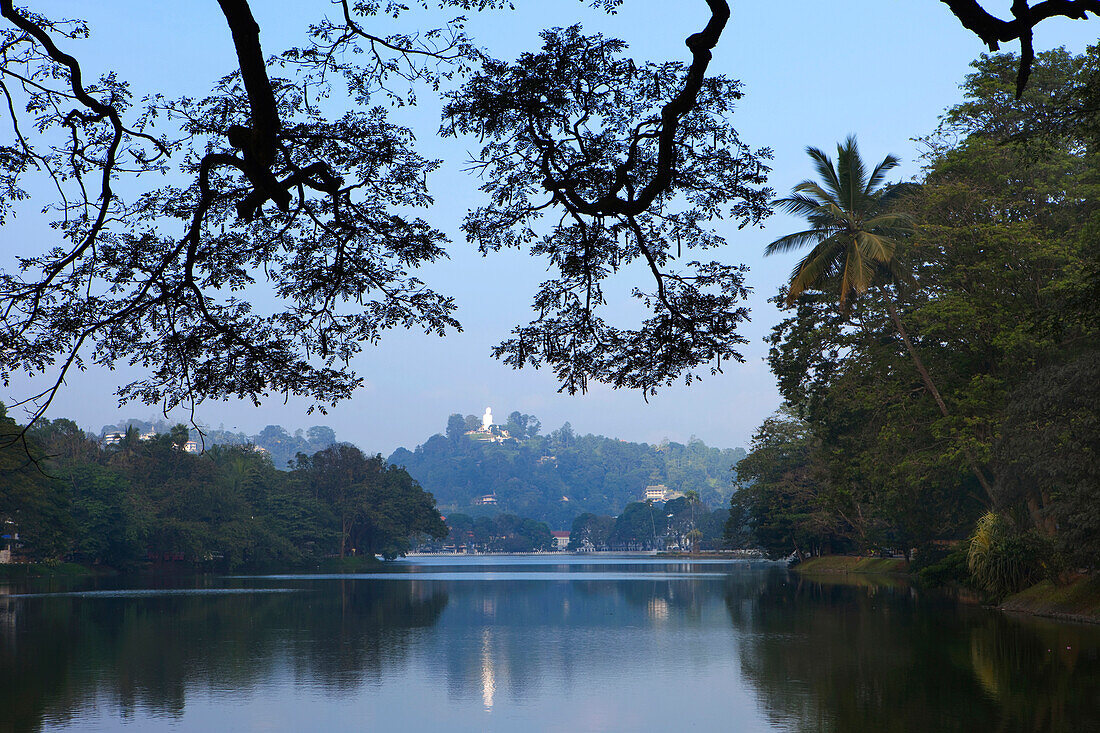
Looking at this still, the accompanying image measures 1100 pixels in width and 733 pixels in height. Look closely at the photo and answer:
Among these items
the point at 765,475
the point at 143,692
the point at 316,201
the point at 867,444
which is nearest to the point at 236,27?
the point at 316,201

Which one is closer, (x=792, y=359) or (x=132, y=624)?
(x=132, y=624)

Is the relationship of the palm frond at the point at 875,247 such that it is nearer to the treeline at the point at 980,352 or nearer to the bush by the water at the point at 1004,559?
the treeline at the point at 980,352

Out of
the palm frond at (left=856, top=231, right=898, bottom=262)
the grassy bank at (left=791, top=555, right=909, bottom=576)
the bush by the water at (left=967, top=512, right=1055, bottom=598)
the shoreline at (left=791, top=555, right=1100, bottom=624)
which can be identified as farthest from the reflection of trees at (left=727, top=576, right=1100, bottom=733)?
the grassy bank at (left=791, top=555, right=909, bottom=576)

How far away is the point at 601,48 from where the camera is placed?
34.8 ft

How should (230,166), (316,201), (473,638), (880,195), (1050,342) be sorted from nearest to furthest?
(230,166)
(316,201)
(473,638)
(1050,342)
(880,195)

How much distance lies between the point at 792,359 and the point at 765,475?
4068cm

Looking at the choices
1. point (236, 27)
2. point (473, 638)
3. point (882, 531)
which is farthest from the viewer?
point (882, 531)

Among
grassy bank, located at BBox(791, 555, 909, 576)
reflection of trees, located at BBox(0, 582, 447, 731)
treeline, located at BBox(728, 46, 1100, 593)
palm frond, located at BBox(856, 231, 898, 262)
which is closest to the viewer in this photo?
reflection of trees, located at BBox(0, 582, 447, 731)

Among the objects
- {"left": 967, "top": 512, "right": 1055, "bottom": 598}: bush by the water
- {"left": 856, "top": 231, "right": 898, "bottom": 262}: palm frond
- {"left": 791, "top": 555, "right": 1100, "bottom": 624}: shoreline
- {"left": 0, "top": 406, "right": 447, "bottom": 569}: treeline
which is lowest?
{"left": 791, "top": 555, "right": 1100, "bottom": 624}: shoreline

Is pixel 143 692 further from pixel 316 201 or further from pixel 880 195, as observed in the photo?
pixel 880 195

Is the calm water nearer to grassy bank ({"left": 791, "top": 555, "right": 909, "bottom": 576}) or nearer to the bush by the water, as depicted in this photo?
the bush by the water

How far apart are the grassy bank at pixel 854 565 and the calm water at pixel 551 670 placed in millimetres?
28195

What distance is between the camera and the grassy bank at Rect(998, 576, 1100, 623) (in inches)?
1089

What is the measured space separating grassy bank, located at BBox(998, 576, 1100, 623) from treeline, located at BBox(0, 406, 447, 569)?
47352mm
